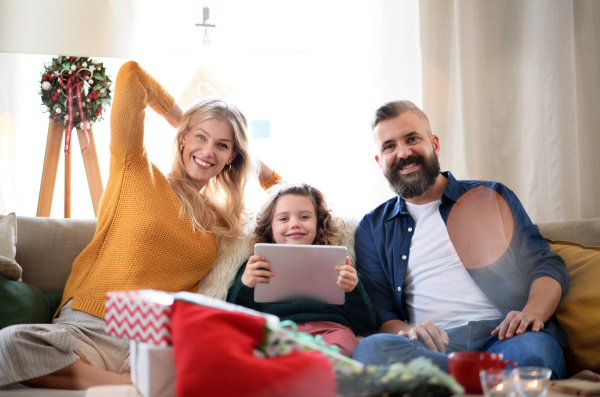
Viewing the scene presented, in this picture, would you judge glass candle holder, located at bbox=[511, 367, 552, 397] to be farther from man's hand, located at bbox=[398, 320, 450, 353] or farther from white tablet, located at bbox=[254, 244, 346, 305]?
white tablet, located at bbox=[254, 244, 346, 305]

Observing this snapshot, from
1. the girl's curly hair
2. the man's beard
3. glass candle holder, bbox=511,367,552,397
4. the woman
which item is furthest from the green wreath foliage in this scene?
glass candle holder, bbox=511,367,552,397

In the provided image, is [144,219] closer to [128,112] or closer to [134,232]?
[134,232]

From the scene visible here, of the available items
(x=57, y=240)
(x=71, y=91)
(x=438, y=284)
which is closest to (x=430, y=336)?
(x=438, y=284)

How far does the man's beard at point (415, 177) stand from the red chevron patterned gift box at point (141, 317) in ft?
3.54

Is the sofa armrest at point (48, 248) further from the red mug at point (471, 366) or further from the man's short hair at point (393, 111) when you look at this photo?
the red mug at point (471, 366)

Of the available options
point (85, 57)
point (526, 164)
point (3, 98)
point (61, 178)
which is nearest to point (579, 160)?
point (526, 164)

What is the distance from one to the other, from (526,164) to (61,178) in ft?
8.18

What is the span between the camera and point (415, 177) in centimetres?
173

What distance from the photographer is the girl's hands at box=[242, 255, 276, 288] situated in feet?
4.68

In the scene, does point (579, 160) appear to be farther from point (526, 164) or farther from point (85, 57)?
Answer: point (85, 57)

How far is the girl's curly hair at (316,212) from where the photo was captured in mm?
1795

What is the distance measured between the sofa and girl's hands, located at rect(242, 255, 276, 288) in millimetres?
240

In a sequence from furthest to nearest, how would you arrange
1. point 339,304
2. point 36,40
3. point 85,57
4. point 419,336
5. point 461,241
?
point 85,57, point 36,40, point 461,241, point 339,304, point 419,336

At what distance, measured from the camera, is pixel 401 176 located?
175cm
